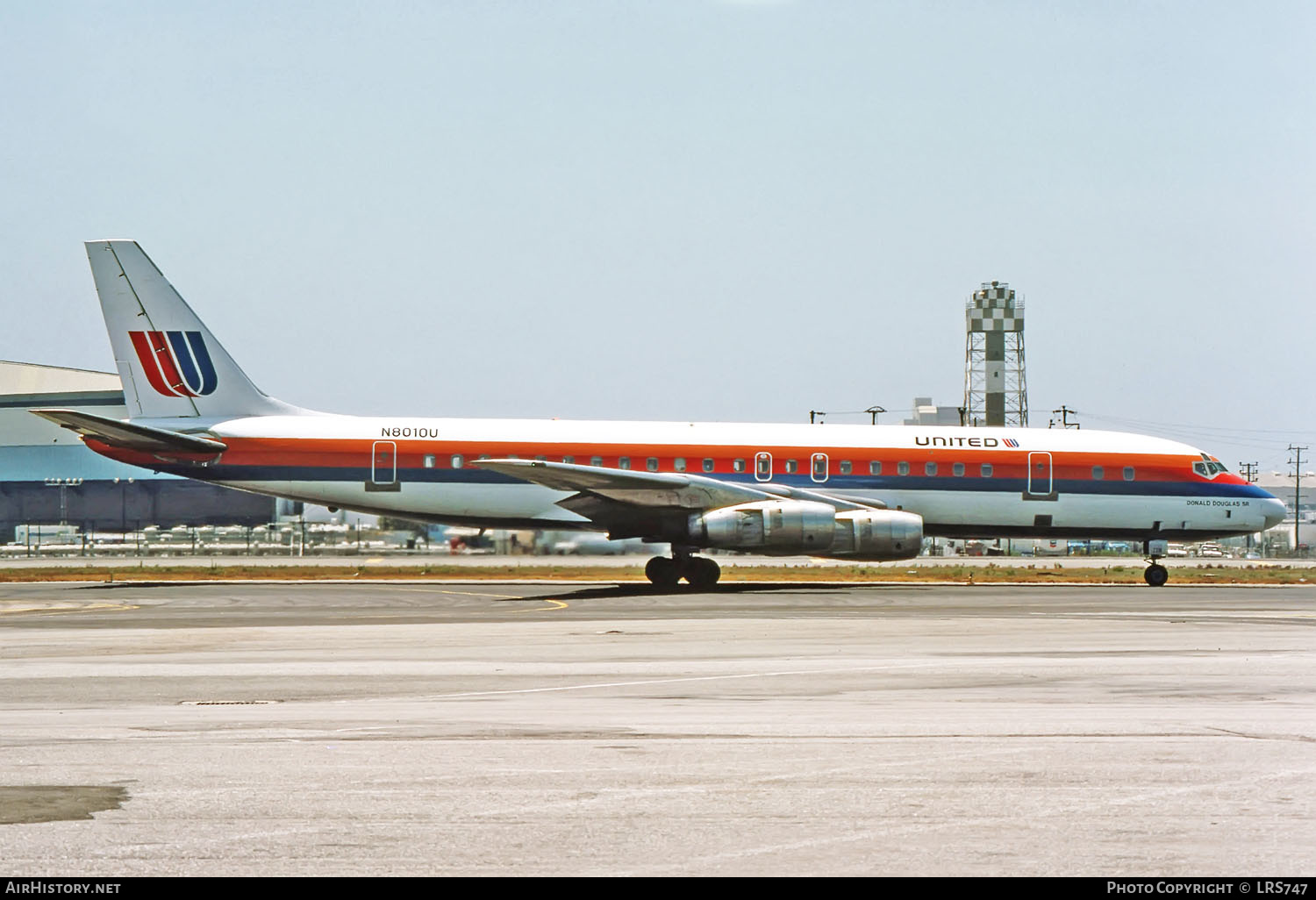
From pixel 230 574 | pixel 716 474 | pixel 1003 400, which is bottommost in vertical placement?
pixel 230 574

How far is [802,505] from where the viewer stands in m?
29.5

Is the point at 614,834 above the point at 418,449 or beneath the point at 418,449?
beneath

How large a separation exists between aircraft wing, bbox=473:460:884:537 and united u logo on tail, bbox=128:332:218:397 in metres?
7.98

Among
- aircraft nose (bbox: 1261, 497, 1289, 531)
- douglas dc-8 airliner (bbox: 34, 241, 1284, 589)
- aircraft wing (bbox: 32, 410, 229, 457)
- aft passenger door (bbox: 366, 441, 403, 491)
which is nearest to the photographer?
aircraft wing (bbox: 32, 410, 229, 457)

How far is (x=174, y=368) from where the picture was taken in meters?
32.4

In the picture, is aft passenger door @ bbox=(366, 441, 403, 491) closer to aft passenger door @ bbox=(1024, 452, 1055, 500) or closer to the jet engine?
the jet engine

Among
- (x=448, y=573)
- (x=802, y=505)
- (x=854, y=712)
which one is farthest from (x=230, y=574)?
(x=854, y=712)

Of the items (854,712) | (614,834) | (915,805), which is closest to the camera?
(614,834)

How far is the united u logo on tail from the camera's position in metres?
32.4

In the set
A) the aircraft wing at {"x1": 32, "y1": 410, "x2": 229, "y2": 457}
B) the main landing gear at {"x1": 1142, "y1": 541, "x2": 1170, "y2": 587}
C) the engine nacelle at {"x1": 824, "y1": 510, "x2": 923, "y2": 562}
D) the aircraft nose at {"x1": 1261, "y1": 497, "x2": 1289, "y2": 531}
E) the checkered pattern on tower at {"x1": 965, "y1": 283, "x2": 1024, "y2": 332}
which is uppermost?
the checkered pattern on tower at {"x1": 965, "y1": 283, "x2": 1024, "y2": 332}

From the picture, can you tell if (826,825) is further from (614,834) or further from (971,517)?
(971,517)

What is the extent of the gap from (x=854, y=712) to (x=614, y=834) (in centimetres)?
494

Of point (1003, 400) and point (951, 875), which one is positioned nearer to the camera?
point (951, 875)

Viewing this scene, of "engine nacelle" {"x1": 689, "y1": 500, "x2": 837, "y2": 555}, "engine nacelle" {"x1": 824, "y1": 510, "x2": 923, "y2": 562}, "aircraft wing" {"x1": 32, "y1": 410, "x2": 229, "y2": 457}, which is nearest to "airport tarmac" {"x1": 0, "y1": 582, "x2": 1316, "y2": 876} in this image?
"engine nacelle" {"x1": 689, "y1": 500, "x2": 837, "y2": 555}
